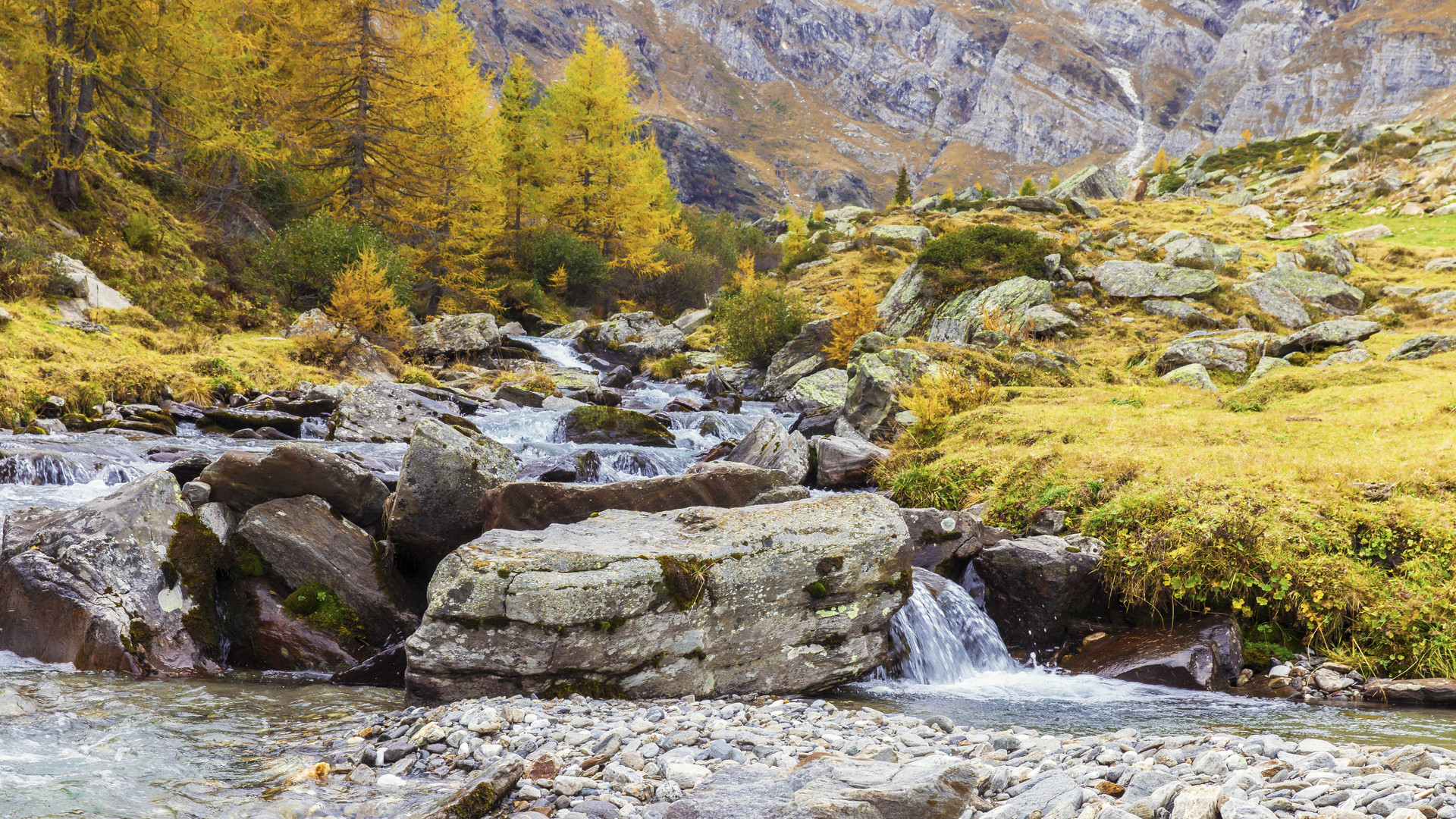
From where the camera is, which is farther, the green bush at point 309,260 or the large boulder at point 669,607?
the green bush at point 309,260

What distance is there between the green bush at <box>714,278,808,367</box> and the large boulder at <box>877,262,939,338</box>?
2.81 meters

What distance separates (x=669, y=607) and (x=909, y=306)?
21.0 m

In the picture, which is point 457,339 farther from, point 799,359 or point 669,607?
point 669,607

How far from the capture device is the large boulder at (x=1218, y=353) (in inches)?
725

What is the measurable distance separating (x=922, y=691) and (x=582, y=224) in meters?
34.4

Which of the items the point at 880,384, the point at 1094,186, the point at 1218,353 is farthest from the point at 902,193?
the point at 880,384

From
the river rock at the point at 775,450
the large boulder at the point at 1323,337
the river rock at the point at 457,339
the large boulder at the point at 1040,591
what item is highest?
the river rock at the point at 457,339

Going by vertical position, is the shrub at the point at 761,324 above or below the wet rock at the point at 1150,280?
below

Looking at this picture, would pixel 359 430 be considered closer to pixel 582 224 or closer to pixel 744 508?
pixel 744 508

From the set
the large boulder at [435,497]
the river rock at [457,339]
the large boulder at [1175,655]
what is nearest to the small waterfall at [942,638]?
the large boulder at [1175,655]

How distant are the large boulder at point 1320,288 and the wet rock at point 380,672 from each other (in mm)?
26808

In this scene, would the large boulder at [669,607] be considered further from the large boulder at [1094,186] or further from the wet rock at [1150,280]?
the large boulder at [1094,186]

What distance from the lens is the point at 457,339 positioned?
25672mm

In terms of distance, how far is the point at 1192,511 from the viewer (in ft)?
26.5
